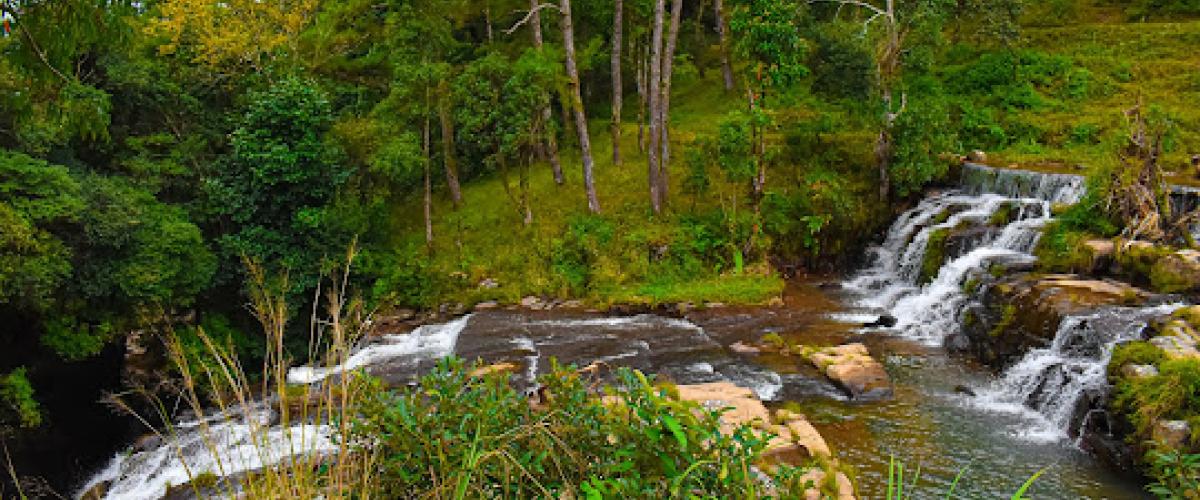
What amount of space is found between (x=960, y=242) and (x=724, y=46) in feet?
36.0

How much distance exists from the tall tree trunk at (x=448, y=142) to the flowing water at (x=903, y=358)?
4824mm

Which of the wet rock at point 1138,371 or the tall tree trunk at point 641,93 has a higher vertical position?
the tall tree trunk at point 641,93

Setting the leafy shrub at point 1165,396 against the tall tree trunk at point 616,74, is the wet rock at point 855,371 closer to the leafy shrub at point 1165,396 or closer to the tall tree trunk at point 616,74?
the leafy shrub at point 1165,396

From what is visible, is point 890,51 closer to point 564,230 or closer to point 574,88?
point 574,88

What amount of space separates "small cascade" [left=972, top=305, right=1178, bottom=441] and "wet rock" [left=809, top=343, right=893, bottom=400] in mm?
1151

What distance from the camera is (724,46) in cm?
2209

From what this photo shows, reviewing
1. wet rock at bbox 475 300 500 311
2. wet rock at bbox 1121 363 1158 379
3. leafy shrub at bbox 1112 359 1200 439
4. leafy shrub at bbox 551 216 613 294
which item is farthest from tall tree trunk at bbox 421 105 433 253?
leafy shrub at bbox 1112 359 1200 439

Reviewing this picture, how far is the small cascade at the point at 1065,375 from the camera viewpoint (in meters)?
7.97

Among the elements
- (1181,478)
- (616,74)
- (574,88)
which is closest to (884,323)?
(574,88)

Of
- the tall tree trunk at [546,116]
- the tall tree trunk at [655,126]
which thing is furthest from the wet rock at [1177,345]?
the tall tree trunk at [546,116]

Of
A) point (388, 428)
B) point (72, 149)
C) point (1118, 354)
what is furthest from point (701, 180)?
point (388, 428)

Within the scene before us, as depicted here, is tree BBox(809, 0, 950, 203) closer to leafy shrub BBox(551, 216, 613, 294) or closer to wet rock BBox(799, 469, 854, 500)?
leafy shrub BBox(551, 216, 613, 294)

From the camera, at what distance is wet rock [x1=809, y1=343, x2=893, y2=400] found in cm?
900

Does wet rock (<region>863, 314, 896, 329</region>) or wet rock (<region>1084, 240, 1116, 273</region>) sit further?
wet rock (<region>863, 314, 896, 329</region>)
